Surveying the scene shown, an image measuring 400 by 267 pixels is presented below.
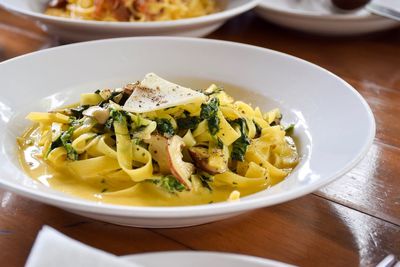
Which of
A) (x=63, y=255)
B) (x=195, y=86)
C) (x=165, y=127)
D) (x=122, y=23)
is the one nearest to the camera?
(x=63, y=255)

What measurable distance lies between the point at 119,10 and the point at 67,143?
1.18 metres

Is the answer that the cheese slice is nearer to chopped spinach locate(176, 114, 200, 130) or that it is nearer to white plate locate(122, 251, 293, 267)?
chopped spinach locate(176, 114, 200, 130)

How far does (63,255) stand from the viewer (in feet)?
2.82

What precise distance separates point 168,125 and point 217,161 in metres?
0.16

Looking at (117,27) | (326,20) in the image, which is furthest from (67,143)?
(326,20)

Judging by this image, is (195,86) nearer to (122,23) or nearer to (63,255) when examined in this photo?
(122,23)

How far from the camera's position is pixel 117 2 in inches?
97.3

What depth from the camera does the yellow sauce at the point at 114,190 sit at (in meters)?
1.29

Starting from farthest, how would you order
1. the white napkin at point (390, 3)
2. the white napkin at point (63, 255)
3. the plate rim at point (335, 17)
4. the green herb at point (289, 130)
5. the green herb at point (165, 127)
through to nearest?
1. the white napkin at point (390, 3)
2. the plate rim at point (335, 17)
3. the green herb at point (289, 130)
4. the green herb at point (165, 127)
5. the white napkin at point (63, 255)

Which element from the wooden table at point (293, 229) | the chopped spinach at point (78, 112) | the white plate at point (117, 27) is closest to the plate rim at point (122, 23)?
the white plate at point (117, 27)

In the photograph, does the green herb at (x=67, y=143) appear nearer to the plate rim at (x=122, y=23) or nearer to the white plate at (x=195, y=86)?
the white plate at (x=195, y=86)

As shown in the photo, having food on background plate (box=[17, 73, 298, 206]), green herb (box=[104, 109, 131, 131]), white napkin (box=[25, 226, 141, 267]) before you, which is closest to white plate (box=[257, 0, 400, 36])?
food on background plate (box=[17, 73, 298, 206])

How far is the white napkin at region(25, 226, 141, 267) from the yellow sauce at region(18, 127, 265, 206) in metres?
0.40

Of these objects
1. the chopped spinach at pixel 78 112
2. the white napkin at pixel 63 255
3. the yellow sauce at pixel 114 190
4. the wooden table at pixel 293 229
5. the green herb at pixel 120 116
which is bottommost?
the wooden table at pixel 293 229
